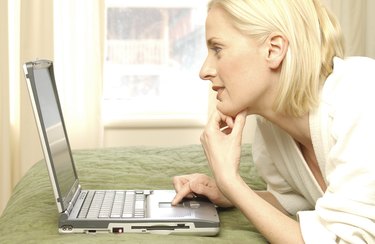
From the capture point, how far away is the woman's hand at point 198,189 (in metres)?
1.60

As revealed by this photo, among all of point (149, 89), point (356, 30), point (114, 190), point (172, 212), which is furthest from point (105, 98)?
point (172, 212)

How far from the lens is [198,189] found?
162 centimetres

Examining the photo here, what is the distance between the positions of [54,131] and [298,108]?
540 millimetres

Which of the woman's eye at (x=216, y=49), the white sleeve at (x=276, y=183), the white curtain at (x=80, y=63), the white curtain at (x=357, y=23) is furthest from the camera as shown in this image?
the white curtain at (x=357, y=23)

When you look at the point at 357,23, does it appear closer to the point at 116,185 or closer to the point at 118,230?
the point at 116,185

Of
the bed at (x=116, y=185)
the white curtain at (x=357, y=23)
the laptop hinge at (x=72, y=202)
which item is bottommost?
the bed at (x=116, y=185)

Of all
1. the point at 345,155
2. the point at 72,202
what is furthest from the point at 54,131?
the point at 345,155

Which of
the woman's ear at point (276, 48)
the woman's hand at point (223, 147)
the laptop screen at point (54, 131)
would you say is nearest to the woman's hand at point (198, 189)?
the woman's hand at point (223, 147)

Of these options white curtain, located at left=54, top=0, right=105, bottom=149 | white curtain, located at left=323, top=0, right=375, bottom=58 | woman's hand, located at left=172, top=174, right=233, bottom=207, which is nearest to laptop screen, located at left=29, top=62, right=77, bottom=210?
woman's hand, located at left=172, top=174, right=233, bottom=207

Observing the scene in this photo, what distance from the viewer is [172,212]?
147 centimetres

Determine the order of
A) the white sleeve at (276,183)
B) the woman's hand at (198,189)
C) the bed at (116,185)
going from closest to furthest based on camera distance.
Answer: the bed at (116,185)
the woman's hand at (198,189)
the white sleeve at (276,183)

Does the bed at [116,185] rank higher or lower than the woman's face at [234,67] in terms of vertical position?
lower

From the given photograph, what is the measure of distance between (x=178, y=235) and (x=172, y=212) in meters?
0.11

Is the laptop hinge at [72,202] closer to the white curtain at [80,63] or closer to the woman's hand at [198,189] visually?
the woman's hand at [198,189]
